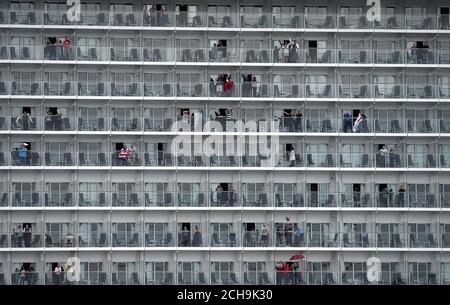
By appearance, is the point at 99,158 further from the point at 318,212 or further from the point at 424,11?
the point at 424,11

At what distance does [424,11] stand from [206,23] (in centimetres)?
1212

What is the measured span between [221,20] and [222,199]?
32.0ft

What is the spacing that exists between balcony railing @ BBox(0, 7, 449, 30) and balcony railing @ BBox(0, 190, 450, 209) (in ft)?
29.9

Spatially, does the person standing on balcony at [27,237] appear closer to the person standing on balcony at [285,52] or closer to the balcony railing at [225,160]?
the balcony railing at [225,160]

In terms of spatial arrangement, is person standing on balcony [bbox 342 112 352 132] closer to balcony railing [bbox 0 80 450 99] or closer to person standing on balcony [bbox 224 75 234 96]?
balcony railing [bbox 0 80 450 99]

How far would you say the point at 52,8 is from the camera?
9281cm

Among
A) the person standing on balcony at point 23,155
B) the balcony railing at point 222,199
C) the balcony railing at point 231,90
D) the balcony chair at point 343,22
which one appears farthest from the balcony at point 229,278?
the balcony chair at point 343,22

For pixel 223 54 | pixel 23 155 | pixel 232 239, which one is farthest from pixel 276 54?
pixel 23 155

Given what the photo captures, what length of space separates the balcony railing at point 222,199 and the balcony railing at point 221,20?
9.10 m

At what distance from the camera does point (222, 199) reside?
92.2m

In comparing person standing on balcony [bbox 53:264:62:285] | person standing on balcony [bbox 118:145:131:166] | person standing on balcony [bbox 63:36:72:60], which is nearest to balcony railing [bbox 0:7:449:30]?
person standing on balcony [bbox 63:36:72:60]
